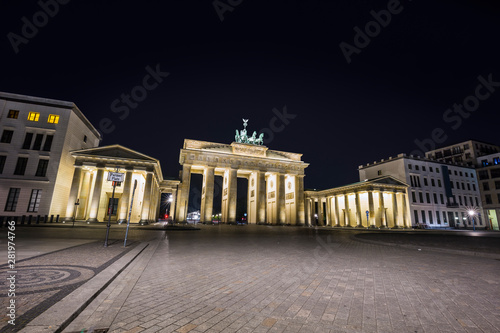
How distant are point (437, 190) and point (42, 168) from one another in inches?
3314

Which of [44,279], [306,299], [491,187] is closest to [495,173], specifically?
[491,187]

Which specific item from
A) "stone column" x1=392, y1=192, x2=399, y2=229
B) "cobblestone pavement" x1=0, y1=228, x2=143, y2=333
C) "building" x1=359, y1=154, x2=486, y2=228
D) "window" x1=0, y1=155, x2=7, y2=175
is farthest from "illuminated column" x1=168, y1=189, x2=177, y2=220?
"building" x1=359, y1=154, x2=486, y2=228

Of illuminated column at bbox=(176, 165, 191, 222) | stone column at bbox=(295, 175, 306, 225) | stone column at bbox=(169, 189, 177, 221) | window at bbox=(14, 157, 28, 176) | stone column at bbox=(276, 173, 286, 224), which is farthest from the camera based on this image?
stone column at bbox=(295, 175, 306, 225)

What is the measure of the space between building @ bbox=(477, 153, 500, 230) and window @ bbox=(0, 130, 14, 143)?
103 metres

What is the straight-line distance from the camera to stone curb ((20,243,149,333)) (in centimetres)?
264

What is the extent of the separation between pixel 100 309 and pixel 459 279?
7.98m

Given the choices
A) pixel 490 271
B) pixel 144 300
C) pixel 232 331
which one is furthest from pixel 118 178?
pixel 490 271

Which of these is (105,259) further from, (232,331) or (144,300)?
(232,331)

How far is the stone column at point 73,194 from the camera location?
108 ft

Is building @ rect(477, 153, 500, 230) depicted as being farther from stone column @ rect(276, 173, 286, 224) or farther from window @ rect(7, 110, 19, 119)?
window @ rect(7, 110, 19, 119)

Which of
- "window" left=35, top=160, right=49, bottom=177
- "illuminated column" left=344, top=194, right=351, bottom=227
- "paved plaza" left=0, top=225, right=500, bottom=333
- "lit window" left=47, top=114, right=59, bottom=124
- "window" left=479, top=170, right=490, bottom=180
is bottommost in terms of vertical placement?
"paved plaza" left=0, top=225, right=500, bottom=333

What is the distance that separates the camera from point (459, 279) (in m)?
5.62

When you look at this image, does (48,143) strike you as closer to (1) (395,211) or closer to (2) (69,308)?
(2) (69,308)

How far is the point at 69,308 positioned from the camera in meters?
3.22
